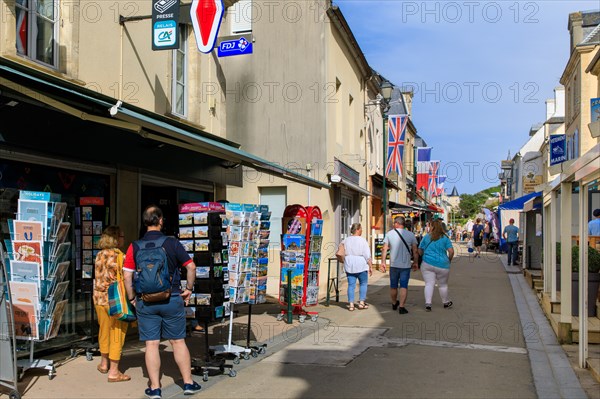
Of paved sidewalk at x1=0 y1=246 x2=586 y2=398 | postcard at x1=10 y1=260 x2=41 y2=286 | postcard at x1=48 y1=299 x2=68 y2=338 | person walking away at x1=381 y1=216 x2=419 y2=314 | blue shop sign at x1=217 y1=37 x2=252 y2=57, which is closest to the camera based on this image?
paved sidewalk at x1=0 y1=246 x2=586 y2=398

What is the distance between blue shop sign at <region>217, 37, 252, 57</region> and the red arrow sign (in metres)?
1.76

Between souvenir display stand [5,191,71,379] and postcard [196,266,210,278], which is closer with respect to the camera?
souvenir display stand [5,191,71,379]

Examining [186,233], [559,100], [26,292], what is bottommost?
[26,292]

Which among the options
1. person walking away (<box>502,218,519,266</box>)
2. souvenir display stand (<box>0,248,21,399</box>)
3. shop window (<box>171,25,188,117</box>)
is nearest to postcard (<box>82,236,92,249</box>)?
souvenir display stand (<box>0,248,21,399</box>)

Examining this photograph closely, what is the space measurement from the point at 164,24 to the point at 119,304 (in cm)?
443

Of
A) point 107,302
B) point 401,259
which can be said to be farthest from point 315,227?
point 107,302

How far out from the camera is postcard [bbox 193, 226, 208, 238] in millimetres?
6645

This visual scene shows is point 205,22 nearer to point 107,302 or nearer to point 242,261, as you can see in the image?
point 242,261

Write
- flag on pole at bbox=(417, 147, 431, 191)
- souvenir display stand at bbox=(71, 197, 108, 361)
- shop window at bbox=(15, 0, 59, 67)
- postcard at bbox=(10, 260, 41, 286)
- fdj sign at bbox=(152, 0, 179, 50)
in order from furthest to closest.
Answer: flag on pole at bbox=(417, 147, 431, 191)
fdj sign at bbox=(152, 0, 179, 50)
souvenir display stand at bbox=(71, 197, 108, 361)
shop window at bbox=(15, 0, 59, 67)
postcard at bbox=(10, 260, 41, 286)

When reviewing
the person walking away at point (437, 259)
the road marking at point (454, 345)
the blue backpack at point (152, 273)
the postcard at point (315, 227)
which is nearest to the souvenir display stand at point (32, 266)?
the blue backpack at point (152, 273)

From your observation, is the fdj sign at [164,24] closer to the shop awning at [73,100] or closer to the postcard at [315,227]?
the shop awning at [73,100]

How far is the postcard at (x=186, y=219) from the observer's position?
670 centimetres

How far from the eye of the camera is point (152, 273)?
536 cm

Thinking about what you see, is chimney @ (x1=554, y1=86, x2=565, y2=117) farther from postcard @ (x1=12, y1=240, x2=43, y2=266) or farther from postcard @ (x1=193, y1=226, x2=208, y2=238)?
postcard @ (x1=12, y1=240, x2=43, y2=266)
